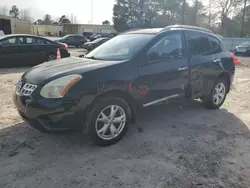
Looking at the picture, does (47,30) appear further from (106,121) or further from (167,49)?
(106,121)

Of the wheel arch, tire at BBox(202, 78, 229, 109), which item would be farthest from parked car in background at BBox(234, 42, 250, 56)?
the wheel arch

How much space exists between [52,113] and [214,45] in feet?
12.4

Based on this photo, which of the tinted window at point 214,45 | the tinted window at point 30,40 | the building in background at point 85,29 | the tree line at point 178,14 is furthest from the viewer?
the building in background at point 85,29

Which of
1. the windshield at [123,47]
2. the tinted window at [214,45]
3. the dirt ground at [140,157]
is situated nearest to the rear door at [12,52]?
the dirt ground at [140,157]

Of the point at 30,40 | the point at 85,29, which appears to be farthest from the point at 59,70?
the point at 85,29

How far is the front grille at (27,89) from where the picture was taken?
3.10m

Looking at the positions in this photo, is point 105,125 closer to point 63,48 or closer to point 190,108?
point 190,108

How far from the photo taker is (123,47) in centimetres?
402

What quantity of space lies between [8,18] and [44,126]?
36.3 metres

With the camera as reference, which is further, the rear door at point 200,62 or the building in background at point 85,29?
the building in background at point 85,29

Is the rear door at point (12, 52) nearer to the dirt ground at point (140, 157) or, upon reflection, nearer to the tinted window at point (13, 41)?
the tinted window at point (13, 41)

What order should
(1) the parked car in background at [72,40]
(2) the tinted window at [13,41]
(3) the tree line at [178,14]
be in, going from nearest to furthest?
(2) the tinted window at [13,41]
(1) the parked car in background at [72,40]
(3) the tree line at [178,14]

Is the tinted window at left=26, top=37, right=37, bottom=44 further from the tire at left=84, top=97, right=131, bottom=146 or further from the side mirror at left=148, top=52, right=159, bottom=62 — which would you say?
the tire at left=84, top=97, right=131, bottom=146

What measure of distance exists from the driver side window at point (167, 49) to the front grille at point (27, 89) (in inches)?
70.1
